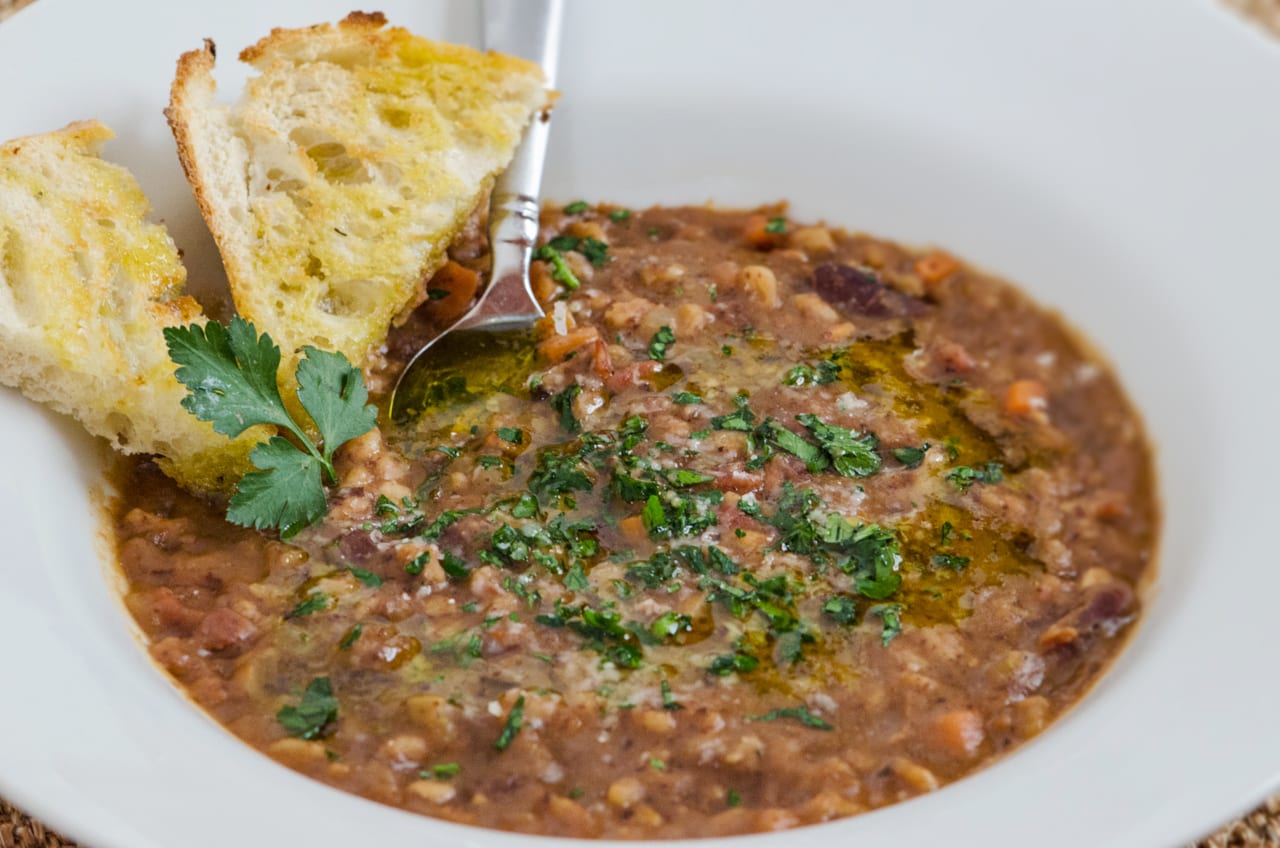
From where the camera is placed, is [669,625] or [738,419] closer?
[669,625]

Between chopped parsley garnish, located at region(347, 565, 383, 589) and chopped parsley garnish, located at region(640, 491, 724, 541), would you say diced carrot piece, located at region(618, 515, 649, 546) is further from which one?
chopped parsley garnish, located at region(347, 565, 383, 589)

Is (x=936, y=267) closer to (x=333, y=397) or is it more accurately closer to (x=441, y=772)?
(x=333, y=397)

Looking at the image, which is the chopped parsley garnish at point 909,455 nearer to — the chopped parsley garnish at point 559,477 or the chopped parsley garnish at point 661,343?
the chopped parsley garnish at point 661,343

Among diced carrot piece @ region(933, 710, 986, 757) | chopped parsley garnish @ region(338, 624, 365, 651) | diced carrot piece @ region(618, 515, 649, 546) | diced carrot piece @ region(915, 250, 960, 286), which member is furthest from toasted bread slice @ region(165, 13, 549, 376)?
diced carrot piece @ region(933, 710, 986, 757)

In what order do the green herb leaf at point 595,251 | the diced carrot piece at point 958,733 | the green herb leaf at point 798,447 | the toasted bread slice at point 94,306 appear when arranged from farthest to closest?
the green herb leaf at point 595,251 → the green herb leaf at point 798,447 → the toasted bread slice at point 94,306 → the diced carrot piece at point 958,733

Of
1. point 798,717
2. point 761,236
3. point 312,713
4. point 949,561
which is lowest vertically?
point 312,713

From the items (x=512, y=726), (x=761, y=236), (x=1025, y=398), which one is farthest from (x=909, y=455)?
(x=512, y=726)

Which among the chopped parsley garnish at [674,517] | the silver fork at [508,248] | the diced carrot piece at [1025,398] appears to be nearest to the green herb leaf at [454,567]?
the chopped parsley garnish at [674,517]

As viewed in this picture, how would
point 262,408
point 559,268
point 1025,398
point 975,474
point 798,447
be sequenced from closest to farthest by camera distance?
1. point 262,408
2. point 798,447
3. point 975,474
4. point 1025,398
5. point 559,268
